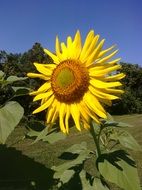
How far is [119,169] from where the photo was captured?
1.79m

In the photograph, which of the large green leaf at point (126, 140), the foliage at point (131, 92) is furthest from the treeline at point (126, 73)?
the large green leaf at point (126, 140)

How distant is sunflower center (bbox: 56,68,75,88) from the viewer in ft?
5.70

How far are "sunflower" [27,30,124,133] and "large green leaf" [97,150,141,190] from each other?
165 millimetres

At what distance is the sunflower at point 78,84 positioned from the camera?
170 centimetres

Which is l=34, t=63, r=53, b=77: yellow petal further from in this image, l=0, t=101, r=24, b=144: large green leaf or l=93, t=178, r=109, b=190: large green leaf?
l=93, t=178, r=109, b=190: large green leaf

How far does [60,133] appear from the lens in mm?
1843

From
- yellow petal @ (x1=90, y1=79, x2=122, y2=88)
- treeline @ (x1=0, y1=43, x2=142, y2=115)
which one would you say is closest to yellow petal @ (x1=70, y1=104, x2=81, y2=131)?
yellow petal @ (x1=90, y1=79, x2=122, y2=88)

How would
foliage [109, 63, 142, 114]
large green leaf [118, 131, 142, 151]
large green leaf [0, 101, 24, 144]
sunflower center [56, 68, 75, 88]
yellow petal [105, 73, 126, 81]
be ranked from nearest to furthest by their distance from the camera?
large green leaf [0, 101, 24, 144]
yellow petal [105, 73, 126, 81]
sunflower center [56, 68, 75, 88]
large green leaf [118, 131, 142, 151]
foliage [109, 63, 142, 114]

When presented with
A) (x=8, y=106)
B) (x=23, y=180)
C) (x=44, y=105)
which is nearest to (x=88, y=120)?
(x=44, y=105)

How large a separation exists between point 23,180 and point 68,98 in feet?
1.93

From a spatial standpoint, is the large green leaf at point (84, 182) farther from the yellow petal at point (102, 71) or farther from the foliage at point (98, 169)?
the yellow petal at point (102, 71)

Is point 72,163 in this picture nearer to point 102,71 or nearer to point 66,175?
point 66,175

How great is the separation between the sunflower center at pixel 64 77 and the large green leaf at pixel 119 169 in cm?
31

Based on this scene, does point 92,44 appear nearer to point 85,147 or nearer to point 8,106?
point 8,106
